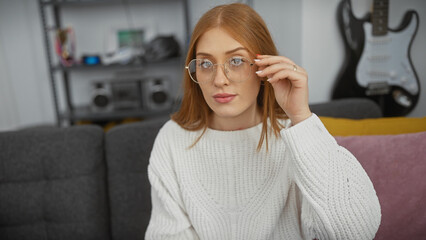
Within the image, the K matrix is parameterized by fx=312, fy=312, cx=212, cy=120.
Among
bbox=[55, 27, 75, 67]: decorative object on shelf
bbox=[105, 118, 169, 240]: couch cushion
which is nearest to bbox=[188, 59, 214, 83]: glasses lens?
bbox=[105, 118, 169, 240]: couch cushion

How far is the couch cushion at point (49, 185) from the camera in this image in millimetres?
1175

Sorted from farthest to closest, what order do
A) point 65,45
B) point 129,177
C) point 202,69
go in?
point 65,45
point 129,177
point 202,69

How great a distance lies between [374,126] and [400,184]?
0.28 meters

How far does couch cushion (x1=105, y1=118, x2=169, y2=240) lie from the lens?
1214 millimetres

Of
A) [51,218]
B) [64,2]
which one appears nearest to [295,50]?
[51,218]

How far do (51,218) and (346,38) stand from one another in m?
1.48

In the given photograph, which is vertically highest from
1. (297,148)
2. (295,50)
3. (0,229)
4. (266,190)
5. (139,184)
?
(295,50)

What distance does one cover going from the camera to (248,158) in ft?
2.95

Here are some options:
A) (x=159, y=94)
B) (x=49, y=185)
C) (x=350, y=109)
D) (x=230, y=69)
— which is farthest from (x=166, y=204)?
(x=159, y=94)

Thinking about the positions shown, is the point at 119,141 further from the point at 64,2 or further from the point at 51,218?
the point at 64,2

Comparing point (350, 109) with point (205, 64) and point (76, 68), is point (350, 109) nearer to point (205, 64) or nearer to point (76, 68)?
point (205, 64)

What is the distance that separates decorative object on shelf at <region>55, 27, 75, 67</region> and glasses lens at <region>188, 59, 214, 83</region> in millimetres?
2075

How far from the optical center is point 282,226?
2.92ft

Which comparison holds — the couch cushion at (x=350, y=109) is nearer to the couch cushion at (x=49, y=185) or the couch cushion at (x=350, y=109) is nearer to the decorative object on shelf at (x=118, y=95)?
the couch cushion at (x=49, y=185)
